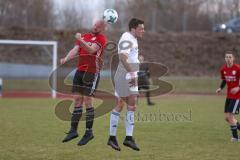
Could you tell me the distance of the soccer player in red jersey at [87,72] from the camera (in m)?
10.4

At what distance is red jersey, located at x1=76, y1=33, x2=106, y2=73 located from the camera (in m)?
10.4

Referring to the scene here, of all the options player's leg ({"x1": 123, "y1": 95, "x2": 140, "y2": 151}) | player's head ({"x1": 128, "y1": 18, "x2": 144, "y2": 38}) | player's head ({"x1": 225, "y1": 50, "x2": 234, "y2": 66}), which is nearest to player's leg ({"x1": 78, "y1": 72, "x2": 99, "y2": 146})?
player's leg ({"x1": 123, "y1": 95, "x2": 140, "y2": 151})

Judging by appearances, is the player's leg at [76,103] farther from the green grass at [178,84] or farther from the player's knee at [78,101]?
the green grass at [178,84]

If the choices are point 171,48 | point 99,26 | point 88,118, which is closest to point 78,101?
point 88,118

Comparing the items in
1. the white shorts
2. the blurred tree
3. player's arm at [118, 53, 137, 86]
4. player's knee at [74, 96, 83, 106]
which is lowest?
player's knee at [74, 96, 83, 106]

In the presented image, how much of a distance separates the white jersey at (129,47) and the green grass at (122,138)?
6.45 ft

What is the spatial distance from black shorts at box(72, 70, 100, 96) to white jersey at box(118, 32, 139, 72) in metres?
0.96

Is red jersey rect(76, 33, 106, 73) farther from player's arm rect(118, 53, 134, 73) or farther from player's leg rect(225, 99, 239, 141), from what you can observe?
player's leg rect(225, 99, 239, 141)

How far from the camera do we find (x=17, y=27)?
47.0 m

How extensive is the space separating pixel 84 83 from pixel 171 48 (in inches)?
1479

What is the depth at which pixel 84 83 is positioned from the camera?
34.8 ft

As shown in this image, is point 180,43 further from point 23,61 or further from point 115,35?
point 23,61

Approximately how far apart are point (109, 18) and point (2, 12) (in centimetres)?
4320

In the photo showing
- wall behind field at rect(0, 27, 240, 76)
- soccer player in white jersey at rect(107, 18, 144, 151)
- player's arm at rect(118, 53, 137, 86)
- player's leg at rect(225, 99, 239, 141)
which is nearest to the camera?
player's arm at rect(118, 53, 137, 86)
